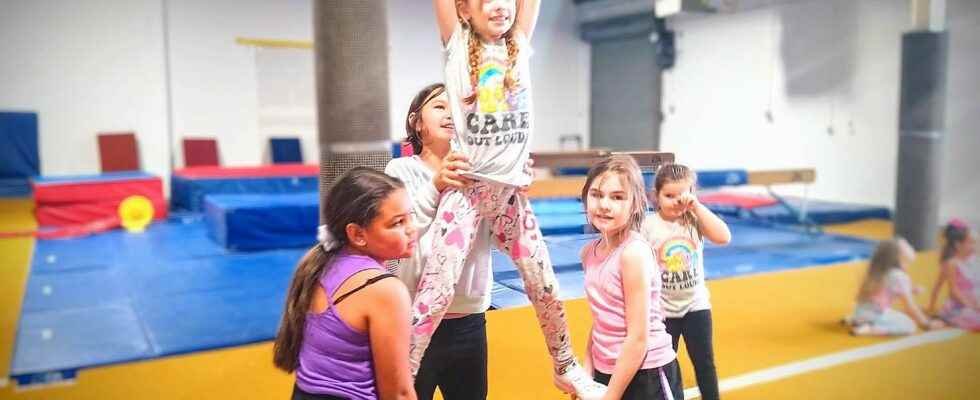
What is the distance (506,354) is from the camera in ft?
6.47

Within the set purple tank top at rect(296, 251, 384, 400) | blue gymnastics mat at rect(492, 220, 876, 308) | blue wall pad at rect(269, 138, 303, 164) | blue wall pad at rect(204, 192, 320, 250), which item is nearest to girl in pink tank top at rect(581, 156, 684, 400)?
purple tank top at rect(296, 251, 384, 400)

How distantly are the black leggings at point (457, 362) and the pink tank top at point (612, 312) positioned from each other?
28 cm

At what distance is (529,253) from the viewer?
1601 mm

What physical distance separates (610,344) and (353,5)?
130cm

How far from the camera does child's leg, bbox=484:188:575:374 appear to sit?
62.8 inches

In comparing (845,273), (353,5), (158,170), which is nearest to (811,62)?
(845,273)

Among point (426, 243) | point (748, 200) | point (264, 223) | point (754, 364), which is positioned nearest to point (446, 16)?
point (426, 243)

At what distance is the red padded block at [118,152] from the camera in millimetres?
9492

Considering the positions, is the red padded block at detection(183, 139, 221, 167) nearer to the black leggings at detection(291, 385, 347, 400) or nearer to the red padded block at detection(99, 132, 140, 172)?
the red padded block at detection(99, 132, 140, 172)

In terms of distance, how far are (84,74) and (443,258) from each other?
31.2 ft

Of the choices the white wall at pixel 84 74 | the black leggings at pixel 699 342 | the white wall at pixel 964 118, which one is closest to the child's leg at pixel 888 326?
the black leggings at pixel 699 342

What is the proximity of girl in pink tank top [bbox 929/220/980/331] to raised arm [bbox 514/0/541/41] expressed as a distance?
3.03m

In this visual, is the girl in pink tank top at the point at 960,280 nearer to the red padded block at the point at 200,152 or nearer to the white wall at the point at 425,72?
the white wall at the point at 425,72

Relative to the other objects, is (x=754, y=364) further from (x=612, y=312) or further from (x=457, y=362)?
(x=457, y=362)
